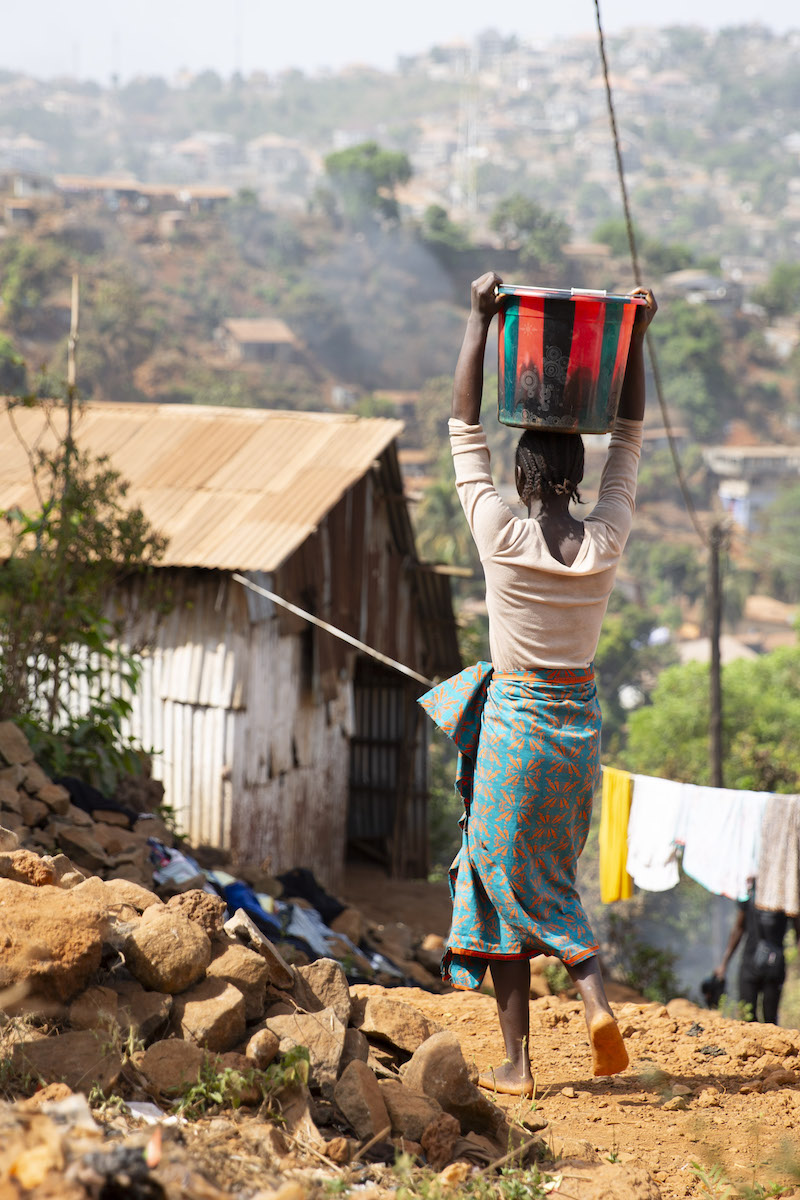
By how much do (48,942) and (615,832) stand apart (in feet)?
18.9

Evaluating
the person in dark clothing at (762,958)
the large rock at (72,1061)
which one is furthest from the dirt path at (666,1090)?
the person in dark clothing at (762,958)

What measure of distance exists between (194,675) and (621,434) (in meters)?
5.79

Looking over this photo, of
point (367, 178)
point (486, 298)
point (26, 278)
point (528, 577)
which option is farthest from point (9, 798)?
point (367, 178)

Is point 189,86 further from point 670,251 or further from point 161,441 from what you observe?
point 161,441

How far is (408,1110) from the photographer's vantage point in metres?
2.59

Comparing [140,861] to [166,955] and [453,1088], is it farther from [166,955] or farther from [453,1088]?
[453,1088]

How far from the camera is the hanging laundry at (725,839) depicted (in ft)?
22.8

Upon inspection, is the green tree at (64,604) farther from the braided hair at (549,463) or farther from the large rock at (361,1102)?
the large rock at (361,1102)

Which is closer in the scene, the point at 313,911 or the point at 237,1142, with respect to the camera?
the point at 237,1142

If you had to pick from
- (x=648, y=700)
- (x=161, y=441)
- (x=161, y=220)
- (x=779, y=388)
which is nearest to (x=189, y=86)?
(x=161, y=220)

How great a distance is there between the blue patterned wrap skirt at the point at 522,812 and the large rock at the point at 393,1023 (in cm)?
14

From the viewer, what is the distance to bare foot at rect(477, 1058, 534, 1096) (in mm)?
3033

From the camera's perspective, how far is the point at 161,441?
31.3ft

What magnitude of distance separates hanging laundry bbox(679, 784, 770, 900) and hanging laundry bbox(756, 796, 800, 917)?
75 mm
